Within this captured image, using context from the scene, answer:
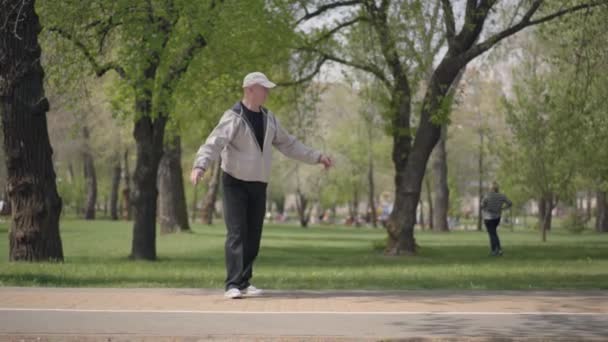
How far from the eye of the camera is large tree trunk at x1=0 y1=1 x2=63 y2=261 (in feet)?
48.9

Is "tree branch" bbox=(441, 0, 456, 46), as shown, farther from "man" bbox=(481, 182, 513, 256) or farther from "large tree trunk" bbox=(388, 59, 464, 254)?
"man" bbox=(481, 182, 513, 256)

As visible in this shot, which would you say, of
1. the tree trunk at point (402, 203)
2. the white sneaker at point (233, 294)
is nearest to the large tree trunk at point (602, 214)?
the tree trunk at point (402, 203)

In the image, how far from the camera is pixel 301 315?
7453mm

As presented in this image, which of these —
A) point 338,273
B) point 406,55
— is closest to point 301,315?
point 338,273

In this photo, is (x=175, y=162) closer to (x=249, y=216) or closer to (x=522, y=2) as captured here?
(x=522, y=2)

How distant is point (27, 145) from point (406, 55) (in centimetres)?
923

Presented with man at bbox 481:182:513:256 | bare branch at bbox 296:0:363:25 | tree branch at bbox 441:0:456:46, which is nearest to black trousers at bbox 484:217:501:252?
man at bbox 481:182:513:256

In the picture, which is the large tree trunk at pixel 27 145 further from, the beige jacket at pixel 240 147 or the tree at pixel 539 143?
the tree at pixel 539 143

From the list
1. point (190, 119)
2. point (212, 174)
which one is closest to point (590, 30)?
point (190, 119)

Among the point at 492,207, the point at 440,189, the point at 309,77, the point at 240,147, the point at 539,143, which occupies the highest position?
the point at 309,77

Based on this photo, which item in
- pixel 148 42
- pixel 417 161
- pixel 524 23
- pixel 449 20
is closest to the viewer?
pixel 148 42

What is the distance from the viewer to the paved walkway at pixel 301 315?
6605 mm

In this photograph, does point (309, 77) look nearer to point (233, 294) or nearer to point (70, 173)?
point (233, 294)

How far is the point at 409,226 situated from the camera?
21.7m
